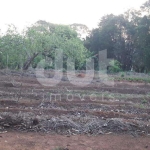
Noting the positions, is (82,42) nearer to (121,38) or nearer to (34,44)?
(34,44)

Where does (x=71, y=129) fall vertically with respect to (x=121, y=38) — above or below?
below

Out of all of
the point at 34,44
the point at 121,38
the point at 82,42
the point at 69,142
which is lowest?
the point at 69,142

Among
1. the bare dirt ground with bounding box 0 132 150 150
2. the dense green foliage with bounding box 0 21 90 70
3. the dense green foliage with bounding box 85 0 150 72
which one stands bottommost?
the bare dirt ground with bounding box 0 132 150 150

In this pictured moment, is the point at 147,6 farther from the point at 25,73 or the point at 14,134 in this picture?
the point at 14,134

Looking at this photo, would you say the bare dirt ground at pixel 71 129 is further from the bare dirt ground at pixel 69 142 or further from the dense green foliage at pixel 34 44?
the dense green foliage at pixel 34 44

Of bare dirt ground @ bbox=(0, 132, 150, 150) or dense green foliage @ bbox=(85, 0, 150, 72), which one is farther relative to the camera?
dense green foliage @ bbox=(85, 0, 150, 72)

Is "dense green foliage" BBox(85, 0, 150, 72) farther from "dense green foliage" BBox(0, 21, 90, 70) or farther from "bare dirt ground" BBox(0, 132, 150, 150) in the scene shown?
"bare dirt ground" BBox(0, 132, 150, 150)

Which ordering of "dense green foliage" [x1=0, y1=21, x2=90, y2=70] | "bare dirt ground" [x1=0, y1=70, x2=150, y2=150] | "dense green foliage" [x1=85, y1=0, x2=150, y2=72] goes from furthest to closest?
1. "dense green foliage" [x1=85, y1=0, x2=150, y2=72]
2. "dense green foliage" [x1=0, y1=21, x2=90, y2=70]
3. "bare dirt ground" [x1=0, y1=70, x2=150, y2=150]

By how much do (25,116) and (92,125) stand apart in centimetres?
167

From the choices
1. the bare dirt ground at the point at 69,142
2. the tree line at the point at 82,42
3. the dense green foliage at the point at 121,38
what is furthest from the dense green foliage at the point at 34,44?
the dense green foliage at the point at 121,38

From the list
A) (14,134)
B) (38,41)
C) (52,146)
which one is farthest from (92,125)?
(38,41)

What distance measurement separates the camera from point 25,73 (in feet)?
56.2

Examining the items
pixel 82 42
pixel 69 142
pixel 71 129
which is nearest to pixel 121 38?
A: pixel 82 42

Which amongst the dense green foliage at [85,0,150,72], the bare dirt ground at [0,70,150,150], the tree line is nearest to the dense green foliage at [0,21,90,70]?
the tree line
